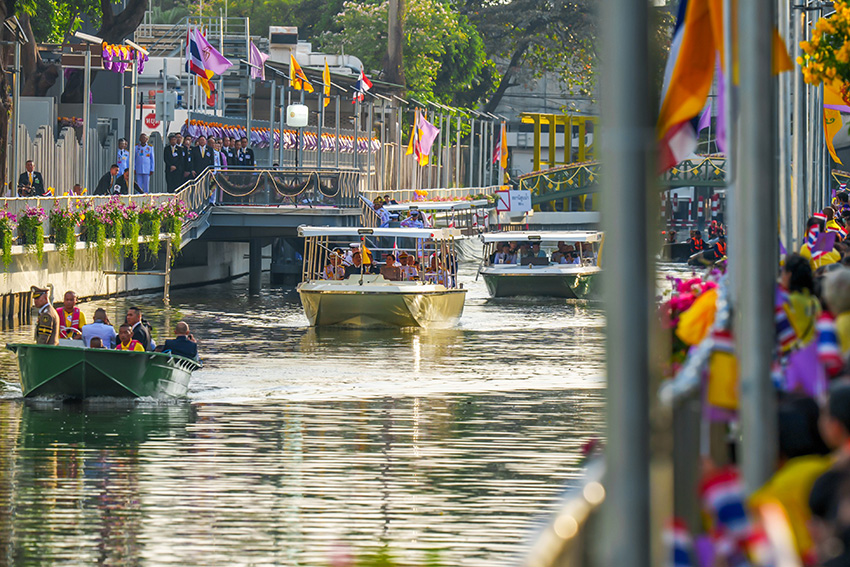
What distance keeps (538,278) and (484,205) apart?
22748 millimetres

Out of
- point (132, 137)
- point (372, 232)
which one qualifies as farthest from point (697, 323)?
point (132, 137)

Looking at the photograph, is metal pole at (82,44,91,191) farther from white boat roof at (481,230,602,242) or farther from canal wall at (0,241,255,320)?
white boat roof at (481,230,602,242)

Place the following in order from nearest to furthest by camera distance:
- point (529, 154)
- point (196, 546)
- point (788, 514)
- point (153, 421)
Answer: point (788, 514), point (196, 546), point (153, 421), point (529, 154)

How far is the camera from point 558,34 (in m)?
86.5

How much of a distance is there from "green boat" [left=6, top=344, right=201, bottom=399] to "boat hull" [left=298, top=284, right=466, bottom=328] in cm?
1412

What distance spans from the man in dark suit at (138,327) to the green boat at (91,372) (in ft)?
1.67

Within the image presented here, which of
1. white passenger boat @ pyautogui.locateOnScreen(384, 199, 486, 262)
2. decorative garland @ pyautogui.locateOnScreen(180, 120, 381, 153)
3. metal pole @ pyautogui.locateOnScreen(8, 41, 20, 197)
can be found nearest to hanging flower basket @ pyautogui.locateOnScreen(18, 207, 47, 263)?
metal pole @ pyautogui.locateOnScreen(8, 41, 20, 197)

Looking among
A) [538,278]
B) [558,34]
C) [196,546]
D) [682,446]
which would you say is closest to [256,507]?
[196,546]

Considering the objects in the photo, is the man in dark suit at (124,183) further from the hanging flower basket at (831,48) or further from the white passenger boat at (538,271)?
the hanging flower basket at (831,48)

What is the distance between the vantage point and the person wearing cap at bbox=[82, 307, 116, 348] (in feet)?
79.0

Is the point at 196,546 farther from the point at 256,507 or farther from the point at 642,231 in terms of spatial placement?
the point at 642,231

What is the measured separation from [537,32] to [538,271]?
4028 centimetres

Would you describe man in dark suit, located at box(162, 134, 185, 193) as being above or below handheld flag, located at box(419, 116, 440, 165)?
below

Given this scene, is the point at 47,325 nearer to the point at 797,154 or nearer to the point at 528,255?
the point at 797,154
